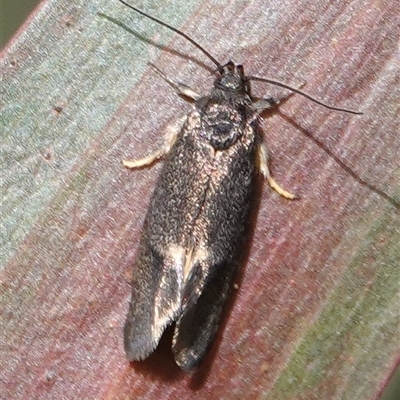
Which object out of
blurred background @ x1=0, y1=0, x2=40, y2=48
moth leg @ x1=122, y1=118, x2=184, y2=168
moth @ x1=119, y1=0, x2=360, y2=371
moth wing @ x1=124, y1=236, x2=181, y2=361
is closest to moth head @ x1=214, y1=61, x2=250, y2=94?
moth @ x1=119, y1=0, x2=360, y2=371

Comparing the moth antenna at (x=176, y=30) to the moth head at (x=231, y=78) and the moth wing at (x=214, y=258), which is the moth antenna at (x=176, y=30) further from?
the moth wing at (x=214, y=258)

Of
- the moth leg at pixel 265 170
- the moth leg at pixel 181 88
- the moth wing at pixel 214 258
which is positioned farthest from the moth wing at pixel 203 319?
the moth leg at pixel 181 88

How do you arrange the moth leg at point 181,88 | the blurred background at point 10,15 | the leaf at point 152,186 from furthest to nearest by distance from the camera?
1. the blurred background at point 10,15
2. the moth leg at point 181,88
3. the leaf at point 152,186

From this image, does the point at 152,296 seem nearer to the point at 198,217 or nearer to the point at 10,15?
the point at 198,217

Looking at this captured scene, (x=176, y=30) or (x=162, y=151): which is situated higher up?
(x=176, y=30)

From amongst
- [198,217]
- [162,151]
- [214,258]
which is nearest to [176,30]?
[162,151]

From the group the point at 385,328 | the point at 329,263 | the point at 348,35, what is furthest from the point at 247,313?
the point at 348,35

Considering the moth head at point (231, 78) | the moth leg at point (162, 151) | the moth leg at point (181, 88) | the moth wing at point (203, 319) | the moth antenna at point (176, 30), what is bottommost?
the moth wing at point (203, 319)
